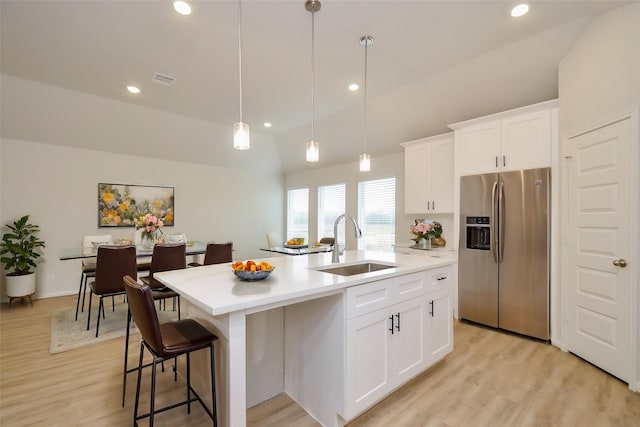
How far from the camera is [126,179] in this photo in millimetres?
5465

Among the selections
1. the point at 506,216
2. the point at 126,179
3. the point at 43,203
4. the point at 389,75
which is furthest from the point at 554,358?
the point at 43,203

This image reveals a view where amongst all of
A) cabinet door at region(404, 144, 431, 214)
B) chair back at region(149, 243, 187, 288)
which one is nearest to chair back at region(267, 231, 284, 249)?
chair back at region(149, 243, 187, 288)

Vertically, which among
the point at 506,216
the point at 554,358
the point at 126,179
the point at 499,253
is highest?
the point at 126,179

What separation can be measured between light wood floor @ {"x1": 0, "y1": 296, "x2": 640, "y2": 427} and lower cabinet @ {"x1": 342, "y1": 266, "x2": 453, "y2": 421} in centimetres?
18

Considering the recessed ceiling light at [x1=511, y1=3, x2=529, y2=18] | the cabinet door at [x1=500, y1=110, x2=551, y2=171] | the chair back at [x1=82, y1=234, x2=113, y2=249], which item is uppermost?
the recessed ceiling light at [x1=511, y1=3, x2=529, y2=18]

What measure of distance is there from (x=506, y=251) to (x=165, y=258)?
3977 millimetres

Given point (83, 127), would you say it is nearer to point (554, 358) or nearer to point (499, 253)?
point (499, 253)

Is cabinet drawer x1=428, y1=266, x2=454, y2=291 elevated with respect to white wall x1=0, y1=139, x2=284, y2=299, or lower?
lower

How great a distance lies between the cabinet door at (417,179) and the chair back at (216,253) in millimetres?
2817

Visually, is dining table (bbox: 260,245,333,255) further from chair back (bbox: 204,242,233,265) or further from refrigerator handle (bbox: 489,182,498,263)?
refrigerator handle (bbox: 489,182,498,263)

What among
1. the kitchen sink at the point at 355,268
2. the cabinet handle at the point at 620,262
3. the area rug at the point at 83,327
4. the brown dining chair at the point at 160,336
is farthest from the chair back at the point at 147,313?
the cabinet handle at the point at 620,262

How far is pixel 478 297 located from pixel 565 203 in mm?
1397

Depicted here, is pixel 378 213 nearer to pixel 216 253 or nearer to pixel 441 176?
pixel 441 176

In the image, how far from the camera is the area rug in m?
3.06
